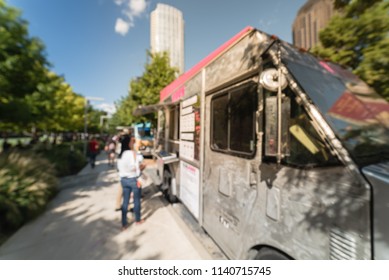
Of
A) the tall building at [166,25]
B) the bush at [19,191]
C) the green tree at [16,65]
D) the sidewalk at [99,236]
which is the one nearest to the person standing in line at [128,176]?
the sidewalk at [99,236]

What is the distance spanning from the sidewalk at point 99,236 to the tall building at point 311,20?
5.06m

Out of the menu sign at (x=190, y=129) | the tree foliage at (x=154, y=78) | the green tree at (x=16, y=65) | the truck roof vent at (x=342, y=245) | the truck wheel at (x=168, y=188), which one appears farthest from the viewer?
the tree foliage at (x=154, y=78)

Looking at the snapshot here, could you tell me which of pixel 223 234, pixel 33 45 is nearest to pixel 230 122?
pixel 223 234

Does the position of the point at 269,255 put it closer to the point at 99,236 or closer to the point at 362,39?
the point at 99,236

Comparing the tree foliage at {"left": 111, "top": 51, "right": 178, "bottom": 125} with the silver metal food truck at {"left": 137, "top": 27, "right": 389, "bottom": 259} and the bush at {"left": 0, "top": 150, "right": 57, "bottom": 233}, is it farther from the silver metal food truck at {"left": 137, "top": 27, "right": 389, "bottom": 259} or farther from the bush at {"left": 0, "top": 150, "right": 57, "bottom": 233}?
the silver metal food truck at {"left": 137, "top": 27, "right": 389, "bottom": 259}

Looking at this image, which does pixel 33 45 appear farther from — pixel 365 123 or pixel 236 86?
pixel 365 123

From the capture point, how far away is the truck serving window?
6.94ft

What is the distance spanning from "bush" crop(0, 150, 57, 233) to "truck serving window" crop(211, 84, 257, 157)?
13.2 feet

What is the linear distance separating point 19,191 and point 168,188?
3181 millimetres

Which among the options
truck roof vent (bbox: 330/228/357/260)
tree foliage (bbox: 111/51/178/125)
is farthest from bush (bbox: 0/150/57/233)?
tree foliage (bbox: 111/51/178/125)

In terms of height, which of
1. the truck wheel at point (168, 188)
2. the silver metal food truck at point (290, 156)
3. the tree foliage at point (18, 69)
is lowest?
the truck wheel at point (168, 188)

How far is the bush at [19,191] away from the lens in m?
3.60

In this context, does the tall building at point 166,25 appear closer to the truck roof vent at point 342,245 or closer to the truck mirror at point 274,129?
the truck mirror at point 274,129

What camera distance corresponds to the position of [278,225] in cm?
173
